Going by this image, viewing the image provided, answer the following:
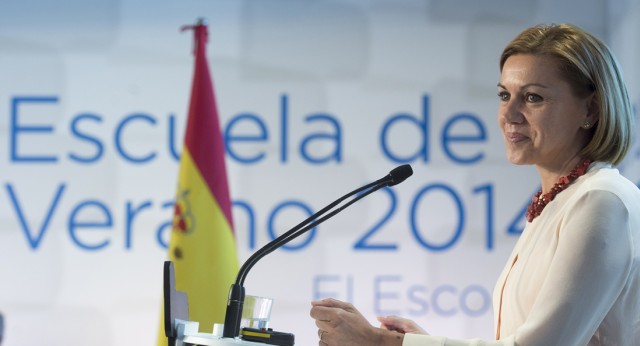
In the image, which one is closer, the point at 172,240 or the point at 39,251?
the point at 172,240

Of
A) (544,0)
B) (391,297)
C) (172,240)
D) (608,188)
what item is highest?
(544,0)

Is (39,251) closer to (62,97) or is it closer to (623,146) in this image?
(62,97)

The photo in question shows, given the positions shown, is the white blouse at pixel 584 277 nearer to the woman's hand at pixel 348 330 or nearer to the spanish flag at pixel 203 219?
the woman's hand at pixel 348 330

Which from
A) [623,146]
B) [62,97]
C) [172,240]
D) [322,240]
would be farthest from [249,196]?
[623,146]

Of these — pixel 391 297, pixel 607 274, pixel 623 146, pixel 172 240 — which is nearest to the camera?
pixel 607 274

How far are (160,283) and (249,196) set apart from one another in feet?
2.23

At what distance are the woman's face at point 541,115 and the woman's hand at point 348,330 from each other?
0.50 m

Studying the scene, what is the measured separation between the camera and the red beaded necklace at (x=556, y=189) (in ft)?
6.51

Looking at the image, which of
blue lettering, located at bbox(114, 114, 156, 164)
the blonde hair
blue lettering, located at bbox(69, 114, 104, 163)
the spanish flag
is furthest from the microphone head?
blue lettering, located at bbox(69, 114, 104, 163)

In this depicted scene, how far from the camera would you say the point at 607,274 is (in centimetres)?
174

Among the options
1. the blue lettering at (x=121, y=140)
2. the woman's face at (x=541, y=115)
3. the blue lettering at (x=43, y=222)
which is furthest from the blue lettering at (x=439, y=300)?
the woman's face at (x=541, y=115)

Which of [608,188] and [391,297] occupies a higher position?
[608,188]

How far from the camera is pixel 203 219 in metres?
4.18

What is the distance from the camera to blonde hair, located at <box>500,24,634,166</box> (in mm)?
1946
